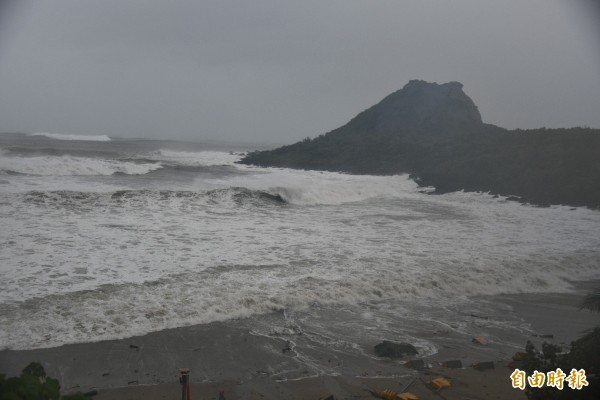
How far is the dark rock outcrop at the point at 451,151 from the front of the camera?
25094mm

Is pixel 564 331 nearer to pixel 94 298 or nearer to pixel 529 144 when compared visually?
pixel 94 298

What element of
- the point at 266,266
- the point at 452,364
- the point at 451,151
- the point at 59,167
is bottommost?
the point at 452,364

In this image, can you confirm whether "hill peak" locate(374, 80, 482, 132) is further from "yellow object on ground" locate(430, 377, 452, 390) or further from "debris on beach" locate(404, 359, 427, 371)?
"yellow object on ground" locate(430, 377, 452, 390)

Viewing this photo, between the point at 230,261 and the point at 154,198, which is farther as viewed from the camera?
the point at 154,198

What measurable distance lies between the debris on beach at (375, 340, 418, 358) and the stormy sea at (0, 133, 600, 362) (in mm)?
191

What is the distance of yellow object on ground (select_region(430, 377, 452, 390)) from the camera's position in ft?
15.0

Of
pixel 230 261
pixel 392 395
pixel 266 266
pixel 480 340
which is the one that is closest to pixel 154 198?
pixel 230 261

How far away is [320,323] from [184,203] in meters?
10.8

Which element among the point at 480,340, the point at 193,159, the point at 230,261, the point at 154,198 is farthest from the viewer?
the point at 193,159

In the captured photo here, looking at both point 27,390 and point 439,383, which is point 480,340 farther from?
point 27,390

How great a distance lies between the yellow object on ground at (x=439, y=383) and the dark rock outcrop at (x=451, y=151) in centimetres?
1920

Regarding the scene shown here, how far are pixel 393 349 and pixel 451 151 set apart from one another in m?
34.1

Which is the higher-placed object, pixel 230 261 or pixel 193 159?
pixel 193 159

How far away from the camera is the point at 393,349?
5352 mm
